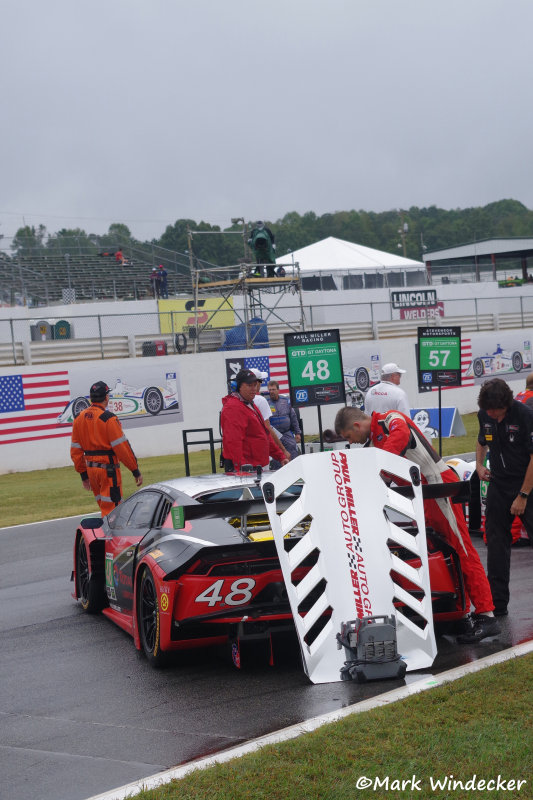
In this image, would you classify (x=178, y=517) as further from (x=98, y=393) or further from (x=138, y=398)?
(x=138, y=398)

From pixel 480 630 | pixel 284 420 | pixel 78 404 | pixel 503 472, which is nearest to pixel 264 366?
pixel 78 404

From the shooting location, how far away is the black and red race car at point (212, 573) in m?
5.94

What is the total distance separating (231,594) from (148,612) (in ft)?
3.04

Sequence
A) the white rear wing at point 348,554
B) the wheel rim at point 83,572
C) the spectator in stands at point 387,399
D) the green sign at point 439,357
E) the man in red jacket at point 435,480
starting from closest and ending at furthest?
the white rear wing at point 348,554, the man in red jacket at point 435,480, the wheel rim at point 83,572, the spectator in stands at point 387,399, the green sign at point 439,357

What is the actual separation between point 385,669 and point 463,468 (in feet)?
17.9

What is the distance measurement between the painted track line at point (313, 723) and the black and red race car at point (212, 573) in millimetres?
632

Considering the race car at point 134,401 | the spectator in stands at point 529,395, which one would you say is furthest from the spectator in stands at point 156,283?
the spectator in stands at point 529,395

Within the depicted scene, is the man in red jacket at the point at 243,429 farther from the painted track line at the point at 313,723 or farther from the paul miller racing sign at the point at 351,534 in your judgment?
the painted track line at the point at 313,723

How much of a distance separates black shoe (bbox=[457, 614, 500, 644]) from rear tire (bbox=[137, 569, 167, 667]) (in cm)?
200

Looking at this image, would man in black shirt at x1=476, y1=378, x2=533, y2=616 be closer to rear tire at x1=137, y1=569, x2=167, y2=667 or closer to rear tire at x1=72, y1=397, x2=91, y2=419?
rear tire at x1=137, y1=569, x2=167, y2=667

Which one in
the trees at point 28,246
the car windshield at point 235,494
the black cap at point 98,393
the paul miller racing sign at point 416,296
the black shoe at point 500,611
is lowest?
the black shoe at point 500,611

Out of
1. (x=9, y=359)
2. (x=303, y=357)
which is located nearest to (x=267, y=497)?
(x=303, y=357)

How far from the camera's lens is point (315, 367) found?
16.5 metres

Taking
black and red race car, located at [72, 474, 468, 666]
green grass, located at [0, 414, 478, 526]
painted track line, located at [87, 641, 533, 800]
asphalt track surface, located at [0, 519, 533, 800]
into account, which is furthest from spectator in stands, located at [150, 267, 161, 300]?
painted track line, located at [87, 641, 533, 800]
